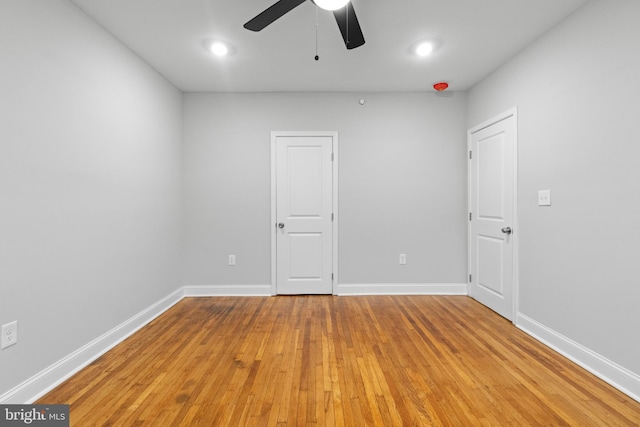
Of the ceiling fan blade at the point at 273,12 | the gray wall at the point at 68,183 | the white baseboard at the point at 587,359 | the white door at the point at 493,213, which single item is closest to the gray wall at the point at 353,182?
the white door at the point at 493,213

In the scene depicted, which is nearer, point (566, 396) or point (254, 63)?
point (566, 396)

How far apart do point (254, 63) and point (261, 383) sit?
2794 mm

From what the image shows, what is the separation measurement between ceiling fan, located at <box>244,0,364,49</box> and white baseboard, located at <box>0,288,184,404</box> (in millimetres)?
2427

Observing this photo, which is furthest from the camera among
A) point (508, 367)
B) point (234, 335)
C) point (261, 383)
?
point (234, 335)

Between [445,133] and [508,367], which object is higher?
[445,133]

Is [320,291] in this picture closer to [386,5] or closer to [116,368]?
[116,368]

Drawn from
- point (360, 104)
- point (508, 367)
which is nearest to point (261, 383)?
point (508, 367)

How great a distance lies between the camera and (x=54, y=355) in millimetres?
1895

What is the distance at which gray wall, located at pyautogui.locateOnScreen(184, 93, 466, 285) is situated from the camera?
12.2 ft

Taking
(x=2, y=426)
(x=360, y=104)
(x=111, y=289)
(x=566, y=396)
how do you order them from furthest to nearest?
(x=360, y=104), (x=111, y=289), (x=566, y=396), (x=2, y=426)

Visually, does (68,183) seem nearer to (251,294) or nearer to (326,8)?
(326,8)

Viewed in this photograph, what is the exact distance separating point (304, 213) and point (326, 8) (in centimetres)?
242

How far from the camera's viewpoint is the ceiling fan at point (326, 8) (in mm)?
1611

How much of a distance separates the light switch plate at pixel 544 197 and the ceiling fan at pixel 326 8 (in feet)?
6.30
